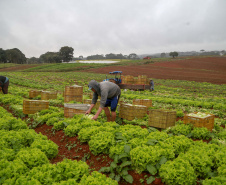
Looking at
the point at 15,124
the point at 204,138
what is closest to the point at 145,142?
the point at 204,138

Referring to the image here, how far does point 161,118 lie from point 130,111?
1632mm

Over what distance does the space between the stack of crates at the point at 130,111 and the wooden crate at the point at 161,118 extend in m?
1.09

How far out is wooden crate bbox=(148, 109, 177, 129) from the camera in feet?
24.1

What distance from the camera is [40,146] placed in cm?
534

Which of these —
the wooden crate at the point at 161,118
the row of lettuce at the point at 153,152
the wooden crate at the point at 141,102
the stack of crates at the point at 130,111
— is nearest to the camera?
the row of lettuce at the point at 153,152

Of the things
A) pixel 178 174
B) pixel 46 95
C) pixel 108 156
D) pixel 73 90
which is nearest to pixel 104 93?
A: pixel 108 156

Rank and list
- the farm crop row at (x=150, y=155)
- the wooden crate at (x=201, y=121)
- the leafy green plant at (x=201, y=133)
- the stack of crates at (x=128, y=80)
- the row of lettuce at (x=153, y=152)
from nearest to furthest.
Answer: the farm crop row at (x=150, y=155)
the row of lettuce at (x=153, y=152)
the leafy green plant at (x=201, y=133)
the wooden crate at (x=201, y=121)
the stack of crates at (x=128, y=80)

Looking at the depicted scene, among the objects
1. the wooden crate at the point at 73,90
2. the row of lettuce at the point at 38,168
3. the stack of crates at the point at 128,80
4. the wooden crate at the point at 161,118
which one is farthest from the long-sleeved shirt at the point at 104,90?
the stack of crates at the point at 128,80

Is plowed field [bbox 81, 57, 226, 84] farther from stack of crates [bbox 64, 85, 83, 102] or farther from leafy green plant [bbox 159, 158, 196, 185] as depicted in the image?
leafy green plant [bbox 159, 158, 196, 185]

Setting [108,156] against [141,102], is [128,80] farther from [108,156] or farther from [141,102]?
[108,156]

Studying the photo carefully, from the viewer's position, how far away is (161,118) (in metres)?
7.42

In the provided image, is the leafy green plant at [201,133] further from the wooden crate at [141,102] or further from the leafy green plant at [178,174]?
the wooden crate at [141,102]

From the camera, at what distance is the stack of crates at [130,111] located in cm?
854

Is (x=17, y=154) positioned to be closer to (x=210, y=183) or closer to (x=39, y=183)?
(x=39, y=183)
